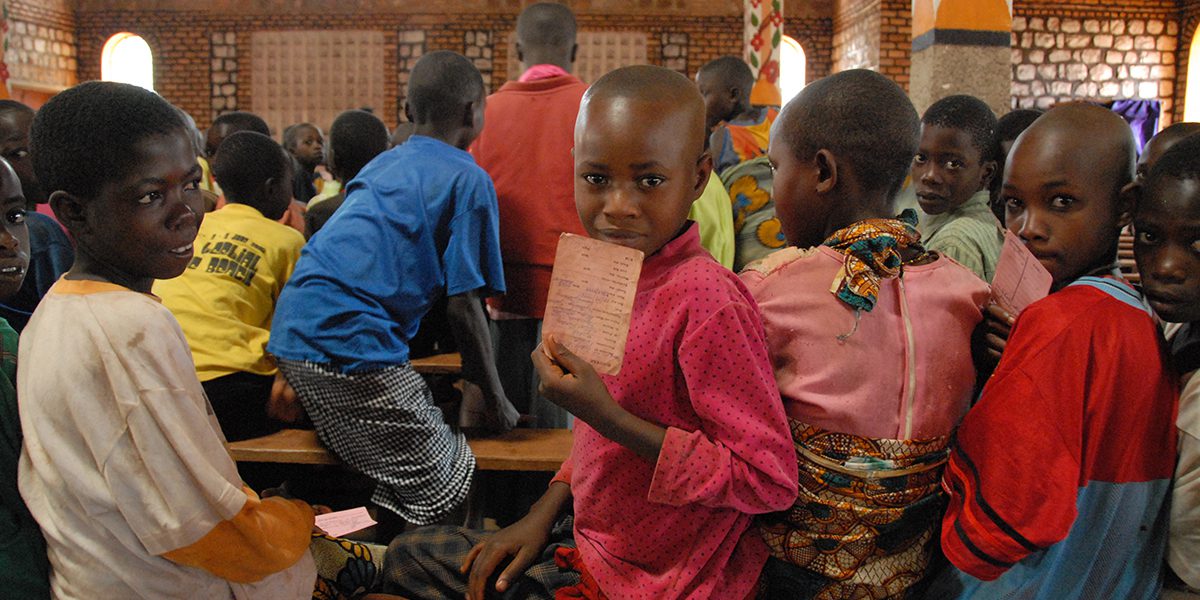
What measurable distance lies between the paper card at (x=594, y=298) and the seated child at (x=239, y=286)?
176 centimetres

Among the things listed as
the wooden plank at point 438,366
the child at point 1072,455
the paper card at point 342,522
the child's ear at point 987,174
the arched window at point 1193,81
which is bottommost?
the paper card at point 342,522

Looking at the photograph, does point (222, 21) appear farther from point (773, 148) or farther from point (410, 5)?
point (773, 148)

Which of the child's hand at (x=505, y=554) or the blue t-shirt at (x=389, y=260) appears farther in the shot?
the blue t-shirt at (x=389, y=260)

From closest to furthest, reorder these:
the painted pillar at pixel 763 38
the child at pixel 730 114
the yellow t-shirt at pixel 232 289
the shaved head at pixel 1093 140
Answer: the shaved head at pixel 1093 140 → the yellow t-shirt at pixel 232 289 → the child at pixel 730 114 → the painted pillar at pixel 763 38

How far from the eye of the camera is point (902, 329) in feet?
4.25

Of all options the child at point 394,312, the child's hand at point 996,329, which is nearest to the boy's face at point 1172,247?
the child's hand at point 996,329

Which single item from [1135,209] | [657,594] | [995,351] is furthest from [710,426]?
[1135,209]

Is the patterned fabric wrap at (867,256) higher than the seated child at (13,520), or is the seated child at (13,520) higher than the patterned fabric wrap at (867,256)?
the patterned fabric wrap at (867,256)

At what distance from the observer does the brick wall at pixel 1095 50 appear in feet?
36.4

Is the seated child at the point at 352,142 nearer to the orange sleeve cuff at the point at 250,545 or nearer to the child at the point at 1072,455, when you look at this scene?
the orange sleeve cuff at the point at 250,545

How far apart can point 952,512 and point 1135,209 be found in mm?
588

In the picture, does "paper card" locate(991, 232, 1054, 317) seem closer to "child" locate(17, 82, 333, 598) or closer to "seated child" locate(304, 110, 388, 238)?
"child" locate(17, 82, 333, 598)

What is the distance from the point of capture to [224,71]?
12.2 m

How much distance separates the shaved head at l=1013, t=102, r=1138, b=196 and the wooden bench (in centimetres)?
156
